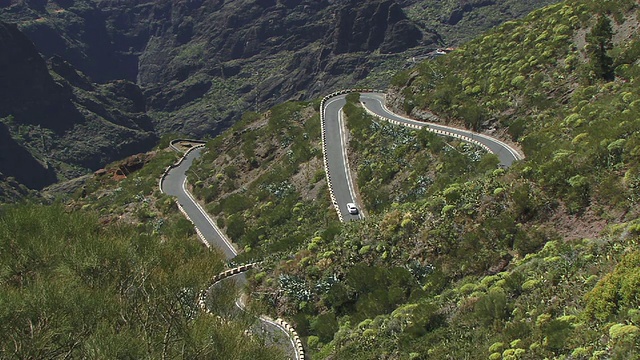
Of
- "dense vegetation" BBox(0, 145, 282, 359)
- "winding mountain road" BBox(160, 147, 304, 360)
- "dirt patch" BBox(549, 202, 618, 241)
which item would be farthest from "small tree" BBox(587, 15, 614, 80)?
"dense vegetation" BBox(0, 145, 282, 359)

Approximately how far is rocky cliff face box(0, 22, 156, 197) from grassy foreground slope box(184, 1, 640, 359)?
106m

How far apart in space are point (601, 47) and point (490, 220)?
19.8 metres

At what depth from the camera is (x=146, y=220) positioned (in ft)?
175

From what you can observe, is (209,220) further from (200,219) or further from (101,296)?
(101,296)

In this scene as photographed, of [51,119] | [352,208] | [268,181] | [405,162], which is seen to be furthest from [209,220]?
[51,119]

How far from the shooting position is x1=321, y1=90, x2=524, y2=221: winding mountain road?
40281 mm

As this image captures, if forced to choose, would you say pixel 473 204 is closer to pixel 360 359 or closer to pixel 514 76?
pixel 360 359

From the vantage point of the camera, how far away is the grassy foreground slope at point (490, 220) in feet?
57.4

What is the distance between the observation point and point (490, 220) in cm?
2520

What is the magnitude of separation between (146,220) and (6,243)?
3340 cm

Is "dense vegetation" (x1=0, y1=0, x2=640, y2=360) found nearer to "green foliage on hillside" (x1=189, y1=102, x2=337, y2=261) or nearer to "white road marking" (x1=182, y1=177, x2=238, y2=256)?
"green foliage on hillside" (x1=189, y1=102, x2=337, y2=261)

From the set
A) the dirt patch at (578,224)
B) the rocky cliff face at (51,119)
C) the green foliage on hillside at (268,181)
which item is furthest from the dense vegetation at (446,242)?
the rocky cliff face at (51,119)

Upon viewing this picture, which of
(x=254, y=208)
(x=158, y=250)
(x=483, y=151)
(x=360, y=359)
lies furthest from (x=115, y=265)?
(x=254, y=208)

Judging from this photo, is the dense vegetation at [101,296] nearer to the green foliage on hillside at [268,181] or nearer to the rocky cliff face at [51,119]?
the green foliage on hillside at [268,181]
